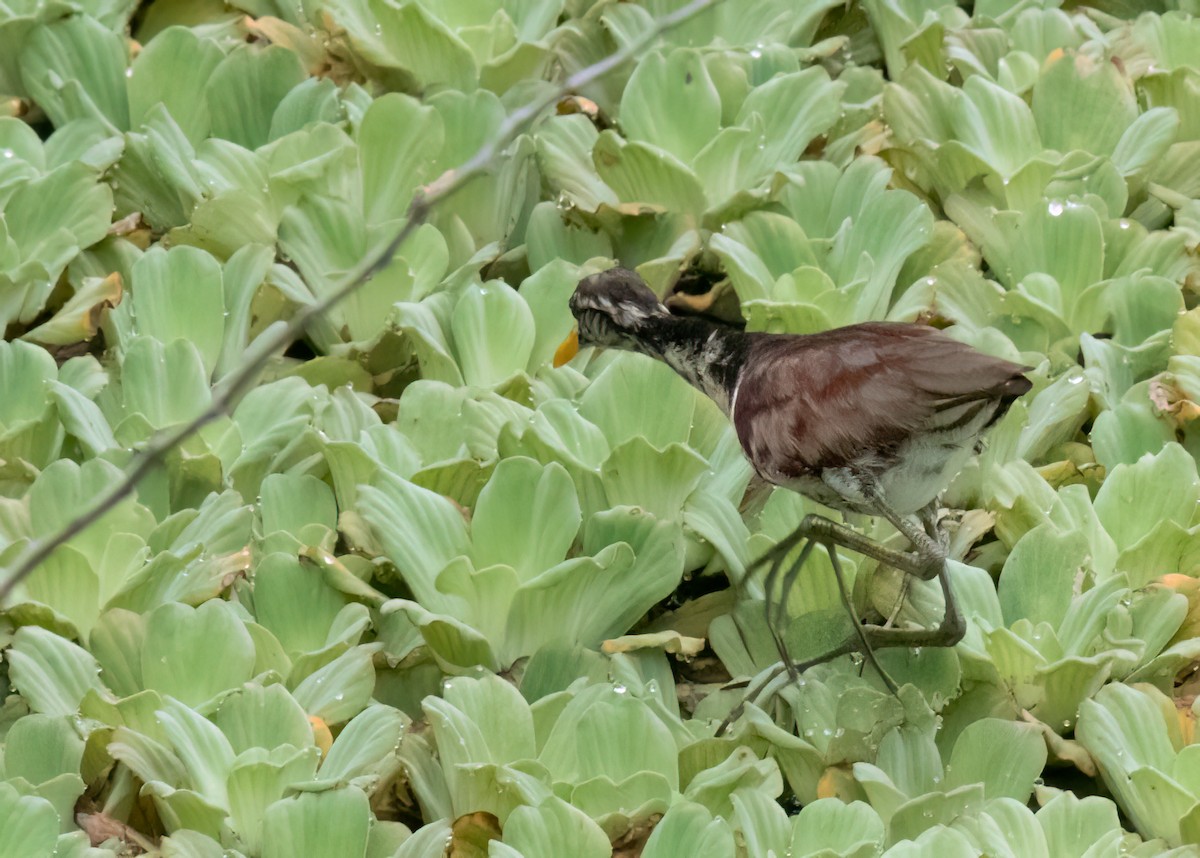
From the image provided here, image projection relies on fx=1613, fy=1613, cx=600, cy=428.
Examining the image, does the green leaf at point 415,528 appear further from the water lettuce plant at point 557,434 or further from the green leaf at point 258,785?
the green leaf at point 258,785

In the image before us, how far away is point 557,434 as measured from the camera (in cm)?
192

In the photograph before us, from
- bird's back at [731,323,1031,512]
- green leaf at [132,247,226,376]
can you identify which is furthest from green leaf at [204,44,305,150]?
bird's back at [731,323,1031,512]

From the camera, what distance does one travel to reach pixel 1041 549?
5.86 feet

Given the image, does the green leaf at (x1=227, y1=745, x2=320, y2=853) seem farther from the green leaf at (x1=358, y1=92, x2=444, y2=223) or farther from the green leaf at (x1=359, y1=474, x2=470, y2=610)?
the green leaf at (x1=358, y1=92, x2=444, y2=223)

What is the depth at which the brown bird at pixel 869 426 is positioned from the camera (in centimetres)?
161

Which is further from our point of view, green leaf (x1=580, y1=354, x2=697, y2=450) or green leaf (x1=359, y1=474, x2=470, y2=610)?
green leaf (x1=580, y1=354, x2=697, y2=450)

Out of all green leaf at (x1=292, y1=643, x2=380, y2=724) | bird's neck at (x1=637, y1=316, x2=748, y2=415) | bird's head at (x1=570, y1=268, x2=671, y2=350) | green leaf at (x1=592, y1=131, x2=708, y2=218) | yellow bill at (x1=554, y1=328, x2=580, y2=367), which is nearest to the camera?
green leaf at (x1=292, y1=643, x2=380, y2=724)

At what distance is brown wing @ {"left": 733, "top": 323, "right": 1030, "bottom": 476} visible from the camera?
1.60m

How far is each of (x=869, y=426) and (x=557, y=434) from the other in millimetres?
431

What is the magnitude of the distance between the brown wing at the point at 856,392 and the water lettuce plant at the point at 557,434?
5.9 inches

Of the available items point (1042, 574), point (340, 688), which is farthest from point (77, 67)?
point (1042, 574)

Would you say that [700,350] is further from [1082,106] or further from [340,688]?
[1082,106]

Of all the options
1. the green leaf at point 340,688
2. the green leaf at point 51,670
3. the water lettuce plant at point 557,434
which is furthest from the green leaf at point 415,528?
the green leaf at point 51,670

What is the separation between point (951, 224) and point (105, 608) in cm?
128
